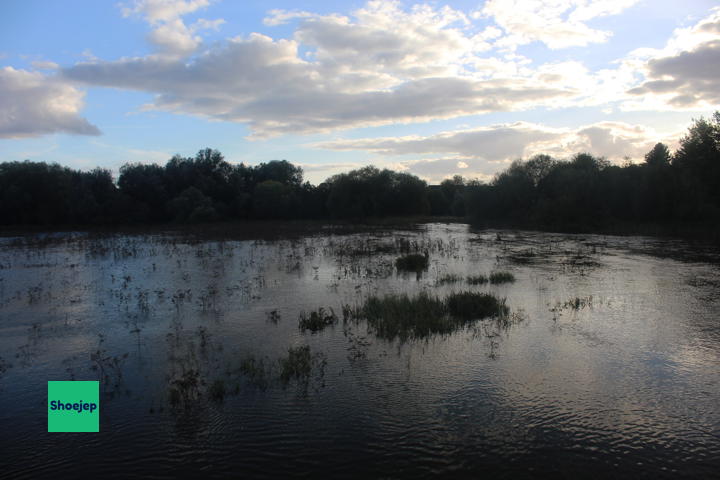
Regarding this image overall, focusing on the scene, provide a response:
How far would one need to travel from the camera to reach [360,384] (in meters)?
10.5

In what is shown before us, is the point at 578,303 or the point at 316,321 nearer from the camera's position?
the point at 316,321

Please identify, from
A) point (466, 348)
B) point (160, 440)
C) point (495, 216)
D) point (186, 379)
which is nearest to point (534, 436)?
point (466, 348)

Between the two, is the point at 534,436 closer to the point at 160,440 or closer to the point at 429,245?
the point at 160,440

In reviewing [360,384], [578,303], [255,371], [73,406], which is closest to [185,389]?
[255,371]

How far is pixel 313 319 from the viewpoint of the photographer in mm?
15180

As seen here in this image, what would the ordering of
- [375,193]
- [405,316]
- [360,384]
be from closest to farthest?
[360,384] < [405,316] < [375,193]

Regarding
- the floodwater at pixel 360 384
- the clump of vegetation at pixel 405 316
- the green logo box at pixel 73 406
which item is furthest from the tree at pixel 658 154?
the green logo box at pixel 73 406

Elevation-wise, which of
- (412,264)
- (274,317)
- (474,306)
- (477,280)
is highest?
(412,264)

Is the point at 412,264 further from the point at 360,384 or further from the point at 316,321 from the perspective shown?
the point at 360,384

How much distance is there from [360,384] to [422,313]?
5.62 m

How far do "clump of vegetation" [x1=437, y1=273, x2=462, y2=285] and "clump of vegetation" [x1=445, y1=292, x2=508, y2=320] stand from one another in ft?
16.4

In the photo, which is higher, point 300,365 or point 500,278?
point 500,278

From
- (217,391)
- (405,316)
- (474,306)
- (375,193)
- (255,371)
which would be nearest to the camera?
(217,391)

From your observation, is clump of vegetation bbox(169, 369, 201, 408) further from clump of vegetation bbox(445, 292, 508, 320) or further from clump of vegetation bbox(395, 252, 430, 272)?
clump of vegetation bbox(395, 252, 430, 272)
